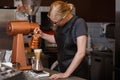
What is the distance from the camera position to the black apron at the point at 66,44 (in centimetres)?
230

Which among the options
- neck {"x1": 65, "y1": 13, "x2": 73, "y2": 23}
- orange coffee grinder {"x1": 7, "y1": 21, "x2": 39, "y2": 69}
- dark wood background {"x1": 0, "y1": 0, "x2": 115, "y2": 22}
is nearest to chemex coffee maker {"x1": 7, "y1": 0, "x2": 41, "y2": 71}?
orange coffee grinder {"x1": 7, "y1": 21, "x2": 39, "y2": 69}

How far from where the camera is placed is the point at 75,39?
224cm

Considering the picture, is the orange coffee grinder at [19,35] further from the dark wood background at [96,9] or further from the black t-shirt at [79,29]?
the dark wood background at [96,9]

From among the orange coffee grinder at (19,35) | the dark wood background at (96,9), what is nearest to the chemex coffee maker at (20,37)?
the orange coffee grinder at (19,35)

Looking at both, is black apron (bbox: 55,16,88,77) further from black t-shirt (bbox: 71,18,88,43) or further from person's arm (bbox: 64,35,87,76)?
person's arm (bbox: 64,35,87,76)

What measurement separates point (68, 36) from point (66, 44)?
0.07 meters

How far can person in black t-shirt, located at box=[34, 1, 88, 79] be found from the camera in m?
2.11

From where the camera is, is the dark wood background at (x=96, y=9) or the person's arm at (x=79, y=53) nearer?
the person's arm at (x=79, y=53)

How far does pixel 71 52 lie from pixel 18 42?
0.44 meters

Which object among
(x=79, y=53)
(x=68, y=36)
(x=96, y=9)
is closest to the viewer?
(x=79, y=53)

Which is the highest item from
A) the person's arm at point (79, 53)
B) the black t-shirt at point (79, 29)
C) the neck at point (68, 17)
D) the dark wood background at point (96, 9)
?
the dark wood background at point (96, 9)

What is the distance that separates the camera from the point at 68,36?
2.32 meters

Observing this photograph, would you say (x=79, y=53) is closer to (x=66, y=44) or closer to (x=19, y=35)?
(x=66, y=44)

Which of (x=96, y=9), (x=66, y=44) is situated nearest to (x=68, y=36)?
(x=66, y=44)
